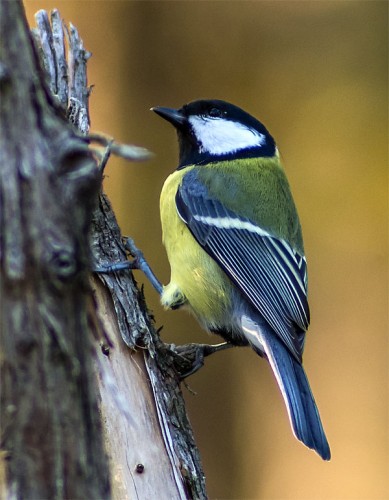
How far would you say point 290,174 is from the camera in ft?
14.4

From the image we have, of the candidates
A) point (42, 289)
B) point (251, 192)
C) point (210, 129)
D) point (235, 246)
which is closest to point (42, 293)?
point (42, 289)

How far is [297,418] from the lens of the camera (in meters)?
2.11

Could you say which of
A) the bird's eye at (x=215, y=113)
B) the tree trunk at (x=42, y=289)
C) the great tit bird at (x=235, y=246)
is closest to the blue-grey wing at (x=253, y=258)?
the great tit bird at (x=235, y=246)

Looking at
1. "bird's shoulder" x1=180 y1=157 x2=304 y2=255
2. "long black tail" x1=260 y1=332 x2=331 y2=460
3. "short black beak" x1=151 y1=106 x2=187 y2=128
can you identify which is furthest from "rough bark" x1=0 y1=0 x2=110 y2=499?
"short black beak" x1=151 y1=106 x2=187 y2=128

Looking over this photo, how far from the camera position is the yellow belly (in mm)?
2414

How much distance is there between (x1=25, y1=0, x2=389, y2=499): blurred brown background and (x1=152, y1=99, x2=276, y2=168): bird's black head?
1247 millimetres

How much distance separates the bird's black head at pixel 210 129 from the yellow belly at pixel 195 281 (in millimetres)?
361

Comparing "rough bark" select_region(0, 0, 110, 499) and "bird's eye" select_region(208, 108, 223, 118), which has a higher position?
"rough bark" select_region(0, 0, 110, 499)

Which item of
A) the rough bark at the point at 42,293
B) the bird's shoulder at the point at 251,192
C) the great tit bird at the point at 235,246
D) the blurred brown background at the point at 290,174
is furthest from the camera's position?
the blurred brown background at the point at 290,174

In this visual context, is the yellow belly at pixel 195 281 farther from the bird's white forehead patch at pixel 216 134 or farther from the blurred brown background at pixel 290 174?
the blurred brown background at pixel 290 174

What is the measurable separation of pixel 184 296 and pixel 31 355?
1441mm

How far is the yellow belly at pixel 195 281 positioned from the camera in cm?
241

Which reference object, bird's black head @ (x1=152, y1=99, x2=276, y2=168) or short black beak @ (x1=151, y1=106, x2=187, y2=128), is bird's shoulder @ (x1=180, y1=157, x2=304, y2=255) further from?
short black beak @ (x1=151, y1=106, x2=187, y2=128)

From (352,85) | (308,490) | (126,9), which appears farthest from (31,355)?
(352,85)
